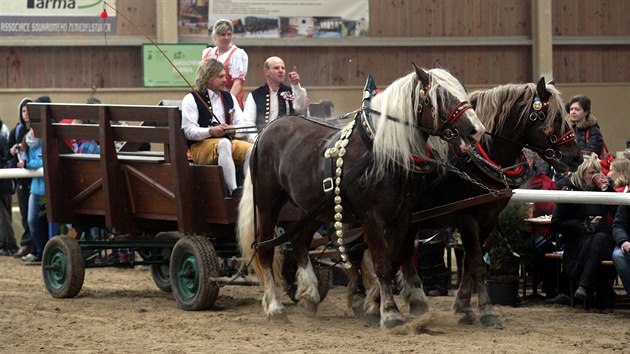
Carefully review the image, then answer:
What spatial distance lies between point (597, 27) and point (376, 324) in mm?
11063

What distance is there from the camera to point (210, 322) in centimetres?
803

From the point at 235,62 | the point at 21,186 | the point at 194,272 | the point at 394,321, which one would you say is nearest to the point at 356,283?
the point at 394,321

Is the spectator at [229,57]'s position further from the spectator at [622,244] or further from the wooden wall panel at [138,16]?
the wooden wall panel at [138,16]

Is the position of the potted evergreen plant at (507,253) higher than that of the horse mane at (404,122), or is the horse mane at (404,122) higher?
the horse mane at (404,122)

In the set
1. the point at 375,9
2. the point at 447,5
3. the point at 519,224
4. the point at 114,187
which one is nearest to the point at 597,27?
the point at 447,5

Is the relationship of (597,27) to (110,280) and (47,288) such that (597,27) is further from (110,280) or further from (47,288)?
(47,288)

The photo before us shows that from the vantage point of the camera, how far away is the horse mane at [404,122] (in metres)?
7.13

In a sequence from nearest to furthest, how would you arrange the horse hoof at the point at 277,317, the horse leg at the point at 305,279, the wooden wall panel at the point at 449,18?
the horse hoof at the point at 277,317
the horse leg at the point at 305,279
the wooden wall panel at the point at 449,18

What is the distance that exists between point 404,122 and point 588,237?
7.42 feet

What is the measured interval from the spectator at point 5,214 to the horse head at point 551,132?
8000mm

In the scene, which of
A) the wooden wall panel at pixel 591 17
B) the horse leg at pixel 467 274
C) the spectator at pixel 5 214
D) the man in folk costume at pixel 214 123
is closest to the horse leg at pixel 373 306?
the horse leg at pixel 467 274

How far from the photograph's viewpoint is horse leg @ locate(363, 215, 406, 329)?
725cm

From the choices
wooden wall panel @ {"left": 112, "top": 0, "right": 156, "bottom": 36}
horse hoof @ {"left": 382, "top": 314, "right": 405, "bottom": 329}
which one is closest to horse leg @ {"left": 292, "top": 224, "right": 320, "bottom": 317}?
horse hoof @ {"left": 382, "top": 314, "right": 405, "bottom": 329}

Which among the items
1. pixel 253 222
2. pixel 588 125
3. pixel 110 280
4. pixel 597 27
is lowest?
pixel 110 280
